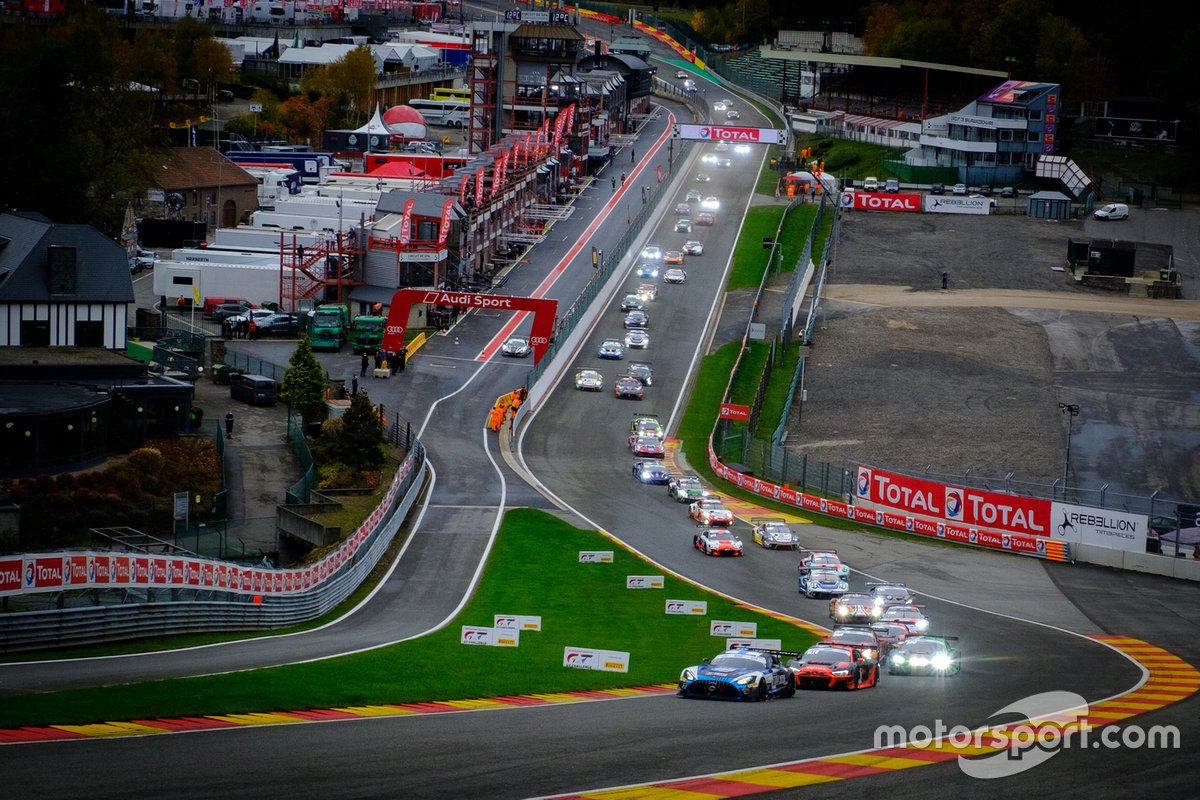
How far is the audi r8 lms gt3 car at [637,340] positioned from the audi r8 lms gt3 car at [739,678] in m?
60.0

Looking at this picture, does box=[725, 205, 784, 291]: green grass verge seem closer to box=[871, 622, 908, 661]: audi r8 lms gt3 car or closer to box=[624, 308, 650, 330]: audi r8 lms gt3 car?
box=[624, 308, 650, 330]: audi r8 lms gt3 car

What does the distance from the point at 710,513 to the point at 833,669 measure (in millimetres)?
24477

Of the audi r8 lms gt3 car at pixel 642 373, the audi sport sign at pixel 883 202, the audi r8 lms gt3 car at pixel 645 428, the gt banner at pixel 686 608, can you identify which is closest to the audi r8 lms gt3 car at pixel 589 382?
the audi r8 lms gt3 car at pixel 642 373

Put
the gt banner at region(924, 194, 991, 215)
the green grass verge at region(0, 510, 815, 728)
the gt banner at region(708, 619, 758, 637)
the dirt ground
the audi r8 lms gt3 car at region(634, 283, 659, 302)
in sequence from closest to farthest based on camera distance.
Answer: the green grass verge at region(0, 510, 815, 728) → the gt banner at region(708, 619, 758, 637) → the dirt ground → the audi r8 lms gt3 car at region(634, 283, 659, 302) → the gt banner at region(924, 194, 991, 215)

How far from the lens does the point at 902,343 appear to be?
102 meters

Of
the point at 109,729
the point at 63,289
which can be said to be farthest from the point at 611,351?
the point at 109,729

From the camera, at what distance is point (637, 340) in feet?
328

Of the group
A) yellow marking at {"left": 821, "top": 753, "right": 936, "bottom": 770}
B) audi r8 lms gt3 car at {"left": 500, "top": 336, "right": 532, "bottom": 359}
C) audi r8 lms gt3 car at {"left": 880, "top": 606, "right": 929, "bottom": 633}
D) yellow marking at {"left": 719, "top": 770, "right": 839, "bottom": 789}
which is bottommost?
audi r8 lms gt3 car at {"left": 880, "top": 606, "right": 929, "bottom": 633}

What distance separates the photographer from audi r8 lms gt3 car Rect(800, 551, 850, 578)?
5697 centimetres

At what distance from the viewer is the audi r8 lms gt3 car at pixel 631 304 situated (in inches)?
4227

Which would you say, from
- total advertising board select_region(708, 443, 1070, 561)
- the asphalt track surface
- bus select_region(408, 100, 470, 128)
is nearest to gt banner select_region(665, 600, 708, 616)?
the asphalt track surface

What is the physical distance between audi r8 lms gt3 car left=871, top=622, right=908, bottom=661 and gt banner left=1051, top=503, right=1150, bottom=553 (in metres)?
18.3

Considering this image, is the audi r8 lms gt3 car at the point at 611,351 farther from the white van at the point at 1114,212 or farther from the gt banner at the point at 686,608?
the white van at the point at 1114,212

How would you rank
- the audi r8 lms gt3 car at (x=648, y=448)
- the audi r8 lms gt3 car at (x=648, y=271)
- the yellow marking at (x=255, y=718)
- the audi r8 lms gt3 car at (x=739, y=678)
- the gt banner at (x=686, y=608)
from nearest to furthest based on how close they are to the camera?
the yellow marking at (x=255, y=718), the audi r8 lms gt3 car at (x=739, y=678), the gt banner at (x=686, y=608), the audi r8 lms gt3 car at (x=648, y=448), the audi r8 lms gt3 car at (x=648, y=271)
